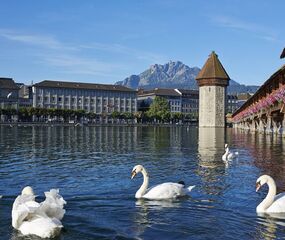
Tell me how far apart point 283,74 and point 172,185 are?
29.5 metres

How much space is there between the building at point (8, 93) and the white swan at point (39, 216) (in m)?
128

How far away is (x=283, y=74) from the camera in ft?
124

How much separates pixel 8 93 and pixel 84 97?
2672 centimetres

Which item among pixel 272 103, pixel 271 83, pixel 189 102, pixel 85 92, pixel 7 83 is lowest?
pixel 272 103

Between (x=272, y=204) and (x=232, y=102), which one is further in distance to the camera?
(x=232, y=102)

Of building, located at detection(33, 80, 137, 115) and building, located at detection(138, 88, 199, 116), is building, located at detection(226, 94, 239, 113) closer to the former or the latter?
building, located at detection(138, 88, 199, 116)

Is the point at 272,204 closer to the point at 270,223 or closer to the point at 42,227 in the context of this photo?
the point at 270,223

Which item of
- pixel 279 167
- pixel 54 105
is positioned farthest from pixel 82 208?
pixel 54 105

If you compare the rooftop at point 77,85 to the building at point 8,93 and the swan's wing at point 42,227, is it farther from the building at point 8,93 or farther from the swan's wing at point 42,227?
the swan's wing at point 42,227

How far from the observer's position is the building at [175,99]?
569 ft

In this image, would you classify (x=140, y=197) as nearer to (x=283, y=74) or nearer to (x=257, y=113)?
(x=283, y=74)

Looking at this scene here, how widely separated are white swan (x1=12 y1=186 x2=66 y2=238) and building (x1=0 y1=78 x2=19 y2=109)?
12825 centimetres

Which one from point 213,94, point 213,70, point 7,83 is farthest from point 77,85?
point 213,94

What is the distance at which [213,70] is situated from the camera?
333 ft
